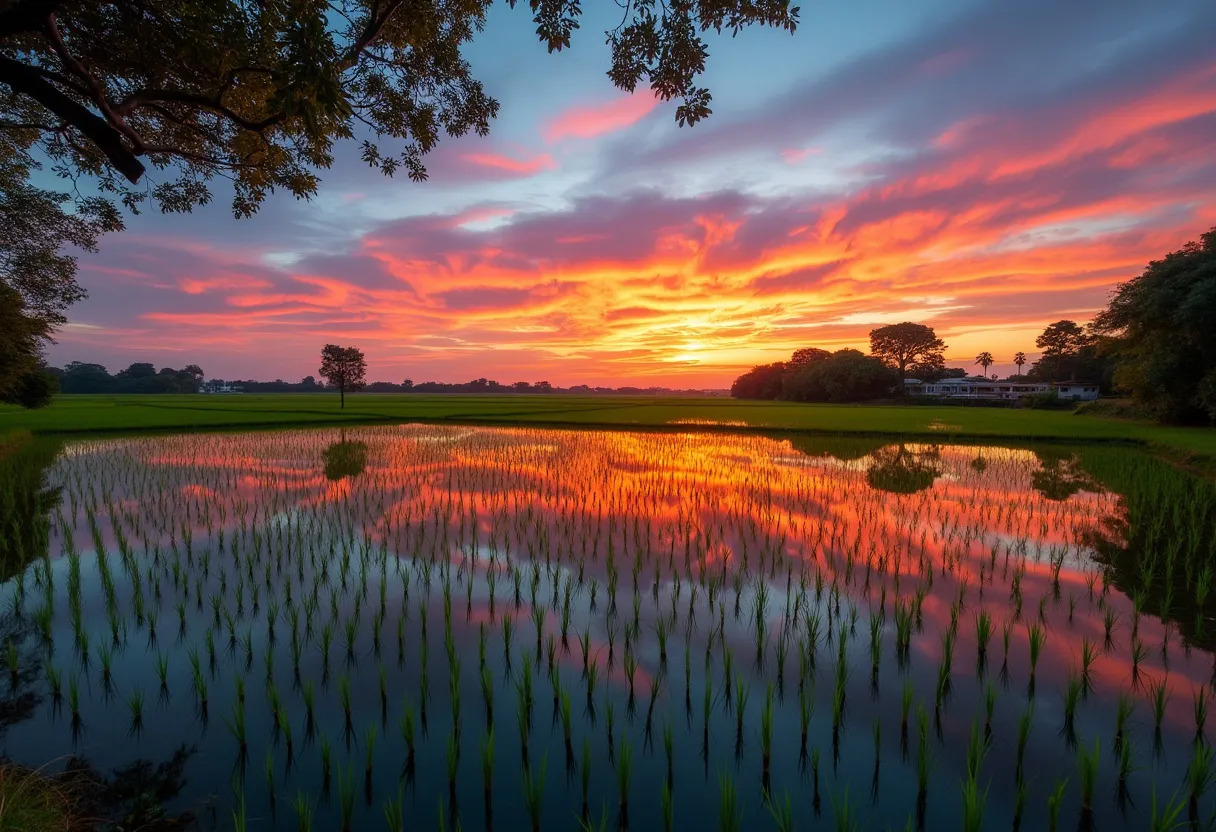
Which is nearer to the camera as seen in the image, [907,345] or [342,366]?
[342,366]

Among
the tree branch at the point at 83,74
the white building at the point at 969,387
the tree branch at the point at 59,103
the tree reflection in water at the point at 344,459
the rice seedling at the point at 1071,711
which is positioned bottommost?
the rice seedling at the point at 1071,711

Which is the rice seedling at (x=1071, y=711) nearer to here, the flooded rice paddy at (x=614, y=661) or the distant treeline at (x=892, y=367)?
the flooded rice paddy at (x=614, y=661)

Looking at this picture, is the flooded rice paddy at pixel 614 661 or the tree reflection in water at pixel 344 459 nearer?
the flooded rice paddy at pixel 614 661

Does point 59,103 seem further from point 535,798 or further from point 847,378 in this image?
point 847,378

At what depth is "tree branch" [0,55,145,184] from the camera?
19.4ft

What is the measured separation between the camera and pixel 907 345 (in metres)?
107

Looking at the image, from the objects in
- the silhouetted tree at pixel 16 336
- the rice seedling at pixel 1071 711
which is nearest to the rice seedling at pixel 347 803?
the rice seedling at pixel 1071 711

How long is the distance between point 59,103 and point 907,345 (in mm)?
123038

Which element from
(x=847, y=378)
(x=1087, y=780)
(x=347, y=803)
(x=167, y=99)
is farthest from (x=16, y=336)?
(x=847, y=378)

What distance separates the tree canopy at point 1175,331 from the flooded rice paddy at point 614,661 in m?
28.2

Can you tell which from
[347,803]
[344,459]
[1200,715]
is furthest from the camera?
[344,459]

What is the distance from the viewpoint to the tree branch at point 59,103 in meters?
5.91

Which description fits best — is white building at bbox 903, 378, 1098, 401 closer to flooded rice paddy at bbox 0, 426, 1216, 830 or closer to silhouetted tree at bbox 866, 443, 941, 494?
silhouetted tree at bbox 866, 443, 941, 494

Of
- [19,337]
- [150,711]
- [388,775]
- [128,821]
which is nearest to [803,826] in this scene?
[388,775]
